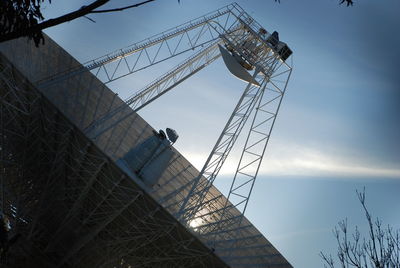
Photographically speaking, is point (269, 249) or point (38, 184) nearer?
point (38, 184)

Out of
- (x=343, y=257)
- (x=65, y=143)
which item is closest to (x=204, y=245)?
(x=65, y=143)

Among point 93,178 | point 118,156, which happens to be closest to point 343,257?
point 93,178

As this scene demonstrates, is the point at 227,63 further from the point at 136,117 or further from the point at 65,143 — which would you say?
the point at 65,143

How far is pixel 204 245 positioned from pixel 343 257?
26.8ft

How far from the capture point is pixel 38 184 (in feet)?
72.0

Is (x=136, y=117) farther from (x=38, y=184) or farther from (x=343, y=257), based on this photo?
(x=343, y=257)

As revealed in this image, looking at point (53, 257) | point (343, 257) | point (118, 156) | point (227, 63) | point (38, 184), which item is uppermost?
point (227, 63)

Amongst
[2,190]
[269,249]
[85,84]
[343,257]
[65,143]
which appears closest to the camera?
[343,257]

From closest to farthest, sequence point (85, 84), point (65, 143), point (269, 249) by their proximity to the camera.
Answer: point (65, 143) → point (85, 84) → point (269, 249)

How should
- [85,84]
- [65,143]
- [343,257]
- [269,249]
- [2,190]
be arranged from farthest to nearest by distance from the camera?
[269,249] < [85,84] < [2,190] < [65,143] < [343,257]

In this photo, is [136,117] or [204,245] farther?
[136,117]

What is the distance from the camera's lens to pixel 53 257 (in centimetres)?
2398

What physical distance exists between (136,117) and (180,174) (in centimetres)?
363

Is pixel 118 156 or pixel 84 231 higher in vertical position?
pixel 118 156
